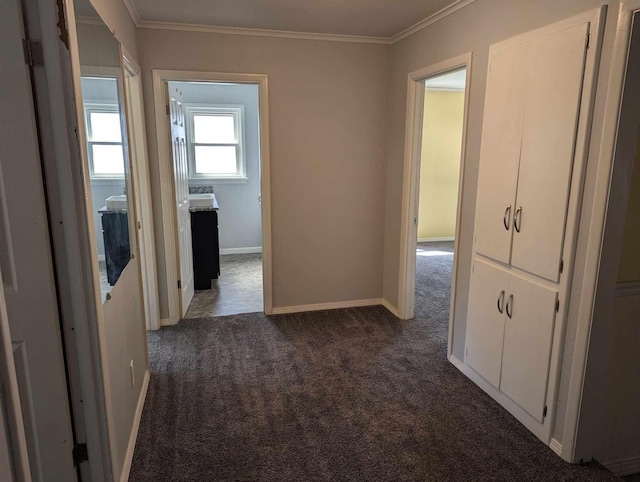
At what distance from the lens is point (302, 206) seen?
382 centimetres

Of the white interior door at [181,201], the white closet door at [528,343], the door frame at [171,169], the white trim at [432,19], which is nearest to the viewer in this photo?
the white closet door at [528,343]

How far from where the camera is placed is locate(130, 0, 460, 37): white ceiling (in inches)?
109

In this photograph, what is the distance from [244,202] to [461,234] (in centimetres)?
391

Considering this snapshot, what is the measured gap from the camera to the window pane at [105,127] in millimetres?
A: 1758

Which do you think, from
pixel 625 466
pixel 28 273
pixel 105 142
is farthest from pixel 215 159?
pixel 625 466

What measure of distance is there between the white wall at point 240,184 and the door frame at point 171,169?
2264 mm

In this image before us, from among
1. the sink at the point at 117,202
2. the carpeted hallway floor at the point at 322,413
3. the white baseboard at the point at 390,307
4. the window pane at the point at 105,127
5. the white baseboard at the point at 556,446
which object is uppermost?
the window pane at the point at 105,127

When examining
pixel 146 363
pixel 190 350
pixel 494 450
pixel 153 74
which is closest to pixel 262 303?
pixel 190 350

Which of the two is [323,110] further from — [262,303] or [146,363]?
[146,363]

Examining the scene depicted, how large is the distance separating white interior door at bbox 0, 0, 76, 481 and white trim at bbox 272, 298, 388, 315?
8.07 feet

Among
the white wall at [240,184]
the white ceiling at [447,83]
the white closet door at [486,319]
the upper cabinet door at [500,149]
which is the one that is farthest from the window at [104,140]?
the white ceiling at [447,83]

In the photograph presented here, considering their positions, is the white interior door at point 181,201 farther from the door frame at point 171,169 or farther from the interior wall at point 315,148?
the interior wall at point 315,148

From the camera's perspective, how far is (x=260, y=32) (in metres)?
3.40

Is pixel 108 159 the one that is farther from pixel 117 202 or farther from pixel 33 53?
pixel 33 53
